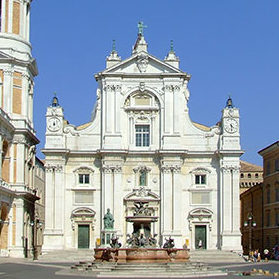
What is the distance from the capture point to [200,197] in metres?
78.9

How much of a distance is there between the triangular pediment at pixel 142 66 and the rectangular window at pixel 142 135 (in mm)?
5929

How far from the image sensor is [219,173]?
79.0 meters

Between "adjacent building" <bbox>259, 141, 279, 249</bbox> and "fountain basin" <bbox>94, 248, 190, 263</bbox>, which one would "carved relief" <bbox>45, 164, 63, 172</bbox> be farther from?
"fountain basin" <bbox>94, 248, 190, 263</bbox>

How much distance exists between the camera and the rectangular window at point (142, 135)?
79812 mm

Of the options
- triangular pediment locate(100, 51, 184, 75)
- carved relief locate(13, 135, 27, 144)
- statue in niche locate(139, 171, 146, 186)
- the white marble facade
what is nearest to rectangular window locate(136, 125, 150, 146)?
the white marble facade

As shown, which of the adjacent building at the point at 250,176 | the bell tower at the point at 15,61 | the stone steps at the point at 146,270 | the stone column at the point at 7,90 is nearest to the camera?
the stone steps at the point at 146,270

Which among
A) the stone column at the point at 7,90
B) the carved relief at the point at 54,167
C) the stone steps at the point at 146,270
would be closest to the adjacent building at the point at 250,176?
the carved relief at the point at 54,167

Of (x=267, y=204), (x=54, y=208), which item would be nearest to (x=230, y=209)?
(x=267, y=204)

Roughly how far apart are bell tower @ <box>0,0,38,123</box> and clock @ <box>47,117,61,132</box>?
7.30ft

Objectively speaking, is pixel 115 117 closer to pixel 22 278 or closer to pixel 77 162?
pixel 77 162

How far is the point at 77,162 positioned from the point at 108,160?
3557mm

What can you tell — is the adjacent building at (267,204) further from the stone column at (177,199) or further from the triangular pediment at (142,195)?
the triangular pediment at (142,195)

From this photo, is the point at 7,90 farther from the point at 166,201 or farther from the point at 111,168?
the point at 166,201

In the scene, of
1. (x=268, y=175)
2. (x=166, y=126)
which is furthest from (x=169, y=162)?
(x=268, y=175)
